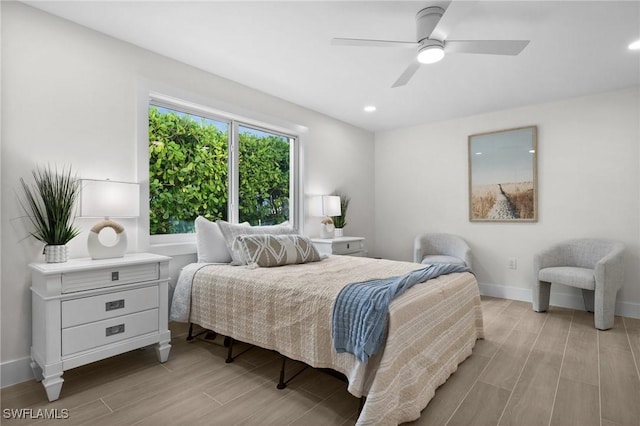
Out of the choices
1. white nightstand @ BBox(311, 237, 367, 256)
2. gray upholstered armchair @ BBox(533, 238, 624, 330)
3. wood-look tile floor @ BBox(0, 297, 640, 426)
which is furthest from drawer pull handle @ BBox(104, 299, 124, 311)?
gray upholstered armchair @ BBox(533, 238, 624, 330)

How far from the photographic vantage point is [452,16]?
189 centimetres

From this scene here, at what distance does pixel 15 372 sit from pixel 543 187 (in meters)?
5.29

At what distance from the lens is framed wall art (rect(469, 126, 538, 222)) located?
4.11m

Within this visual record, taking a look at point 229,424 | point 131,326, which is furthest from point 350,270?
point 131,326

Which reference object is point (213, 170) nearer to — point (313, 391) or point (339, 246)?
point (339, 246)

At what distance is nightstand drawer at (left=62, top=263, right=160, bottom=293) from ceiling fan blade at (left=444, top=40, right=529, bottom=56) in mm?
2609

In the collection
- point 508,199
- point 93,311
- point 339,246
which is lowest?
point 93,311

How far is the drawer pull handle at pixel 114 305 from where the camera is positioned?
2.14m

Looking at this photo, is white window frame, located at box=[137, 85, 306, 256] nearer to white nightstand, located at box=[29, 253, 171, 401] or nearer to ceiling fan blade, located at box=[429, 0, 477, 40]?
white nightstand, located at box=[29, 253, 171, 401]

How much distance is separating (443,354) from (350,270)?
0.86m

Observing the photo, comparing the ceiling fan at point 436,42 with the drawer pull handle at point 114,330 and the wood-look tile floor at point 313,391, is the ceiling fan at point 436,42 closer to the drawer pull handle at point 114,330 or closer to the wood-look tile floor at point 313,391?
the wood-look tile floor at point 313,391

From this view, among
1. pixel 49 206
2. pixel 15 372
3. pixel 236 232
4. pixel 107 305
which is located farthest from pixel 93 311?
pixel 236 232

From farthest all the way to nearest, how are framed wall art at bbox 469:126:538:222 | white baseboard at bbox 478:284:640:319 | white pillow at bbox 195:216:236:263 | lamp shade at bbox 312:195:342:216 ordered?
lamp shade at bbox 312:195:342:216 → framed wall art at bbox 469:126:538:222 → white baseboard at bbox 478:284:640:319 → white pillow at bbox 195:216:236:263

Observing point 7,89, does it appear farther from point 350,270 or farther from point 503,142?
point 503,142
